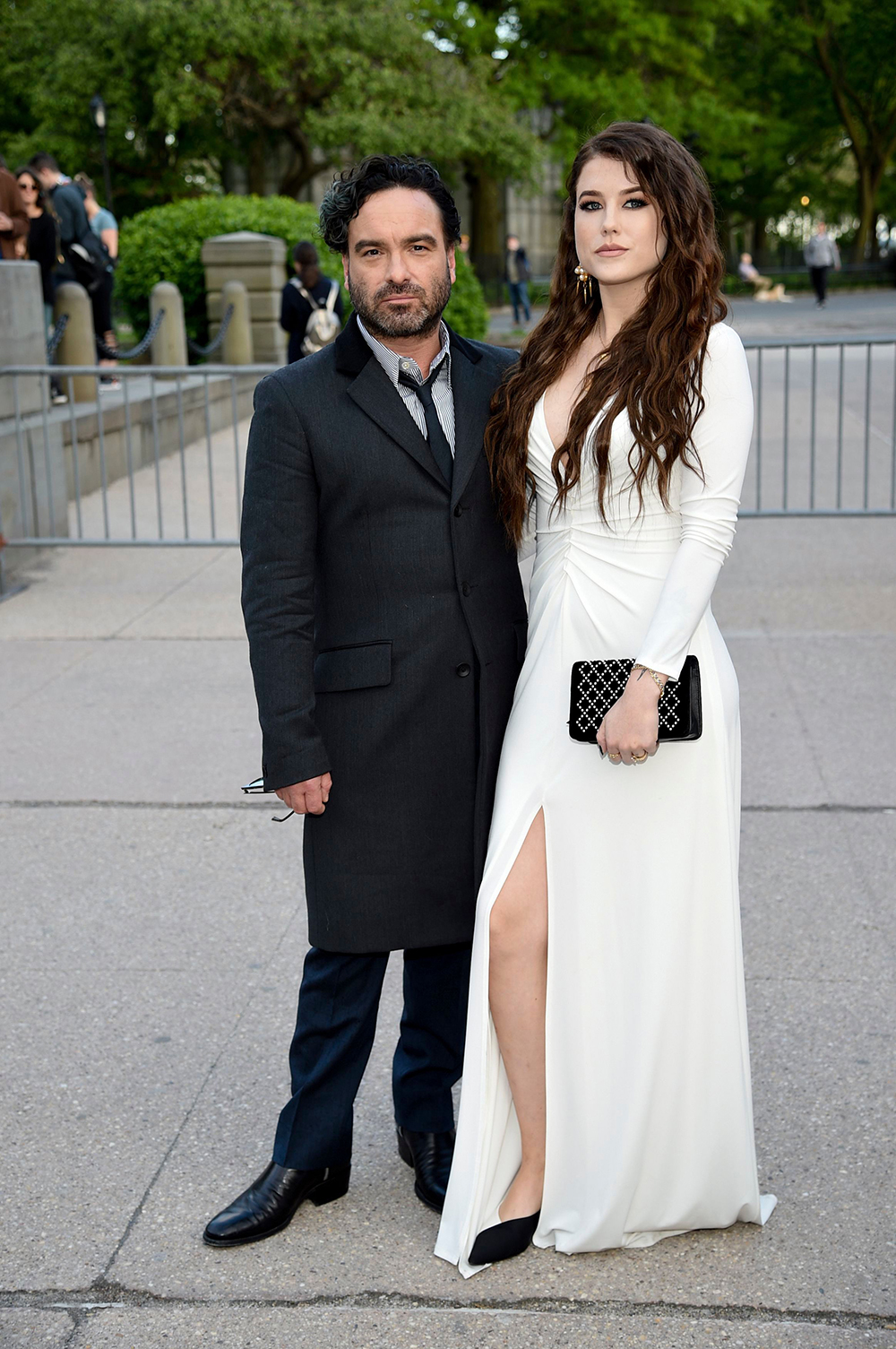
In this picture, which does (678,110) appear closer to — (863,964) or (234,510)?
(234,510)

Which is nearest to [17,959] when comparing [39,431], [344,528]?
[344,528]

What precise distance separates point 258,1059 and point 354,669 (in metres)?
1.27

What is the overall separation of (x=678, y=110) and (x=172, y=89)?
13982 mm

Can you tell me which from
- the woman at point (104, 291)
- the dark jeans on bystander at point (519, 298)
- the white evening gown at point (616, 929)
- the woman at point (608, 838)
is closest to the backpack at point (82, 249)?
the woman at point (104, 291)

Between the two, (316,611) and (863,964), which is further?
(863,964)

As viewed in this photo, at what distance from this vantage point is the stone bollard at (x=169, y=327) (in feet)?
48.9

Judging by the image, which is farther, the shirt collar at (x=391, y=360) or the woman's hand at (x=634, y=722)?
the shirt collar at (x=391, y=360)

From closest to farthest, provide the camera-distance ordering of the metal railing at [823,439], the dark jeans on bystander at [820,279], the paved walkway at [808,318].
→ 1. the metal railing at [823,439]
2. the paved walkway at [808,318]
3. the dark jeans on bystander at [820,279]

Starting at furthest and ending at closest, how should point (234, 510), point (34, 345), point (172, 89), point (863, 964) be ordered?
point (172, 89)
point (234, 510)
point (34, 345)
point (863, 964)

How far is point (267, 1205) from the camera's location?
292 centimetres

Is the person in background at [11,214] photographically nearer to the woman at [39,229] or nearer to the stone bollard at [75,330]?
the woman at [39,229]

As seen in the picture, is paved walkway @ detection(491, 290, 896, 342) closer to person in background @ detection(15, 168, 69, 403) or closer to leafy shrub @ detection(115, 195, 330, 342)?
leafy shrub @ detection(115, 195, 330, 342)

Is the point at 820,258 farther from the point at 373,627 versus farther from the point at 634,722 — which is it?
the point at 634,722

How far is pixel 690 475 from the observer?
263 cm
